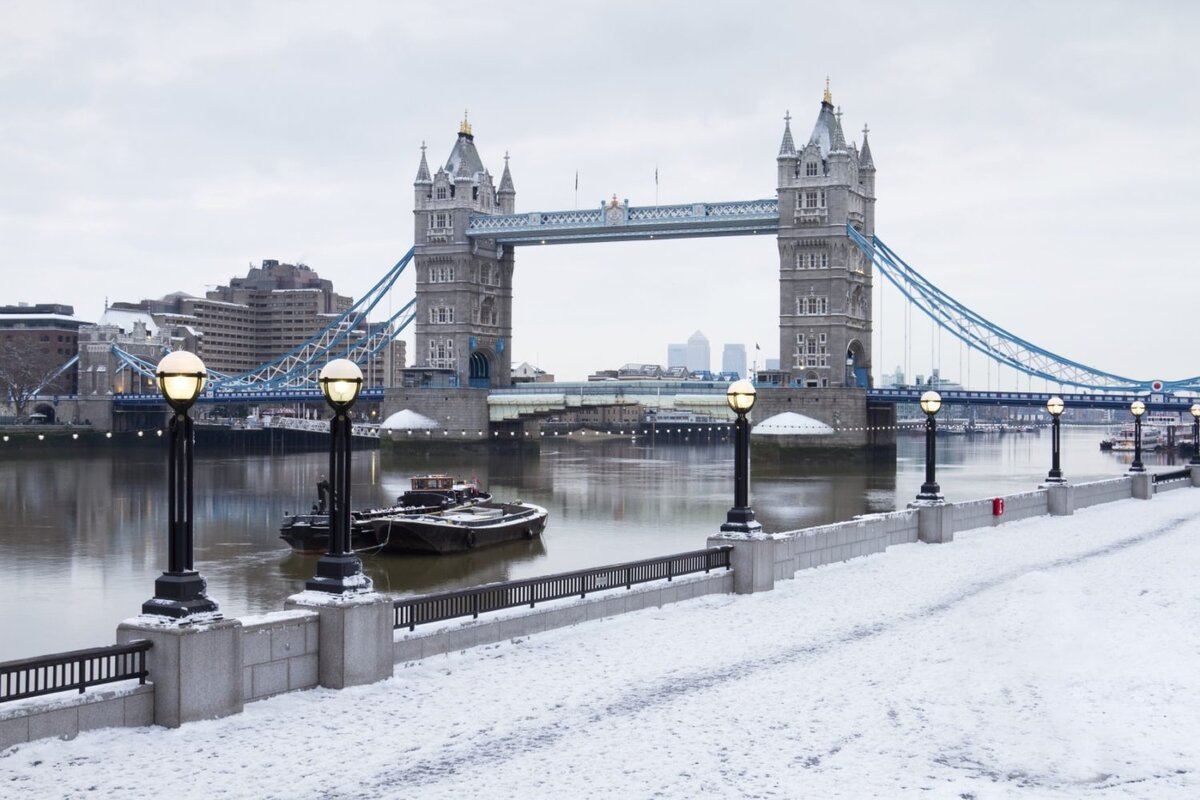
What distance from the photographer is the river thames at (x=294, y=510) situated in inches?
1235

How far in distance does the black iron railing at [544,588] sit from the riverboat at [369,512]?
1344 centimetres

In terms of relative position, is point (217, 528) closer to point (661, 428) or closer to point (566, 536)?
point (566, 536)

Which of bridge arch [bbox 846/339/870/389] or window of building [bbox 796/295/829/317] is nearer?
window of building [bbox 796/295/829/317]

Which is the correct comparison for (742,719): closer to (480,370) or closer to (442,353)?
(442,353)

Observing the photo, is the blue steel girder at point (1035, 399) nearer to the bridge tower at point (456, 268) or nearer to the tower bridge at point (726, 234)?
the tower bridge at point (726, 234)

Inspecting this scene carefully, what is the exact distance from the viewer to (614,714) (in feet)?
44.4

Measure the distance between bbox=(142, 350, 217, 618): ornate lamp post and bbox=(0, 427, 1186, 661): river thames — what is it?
12.3 m

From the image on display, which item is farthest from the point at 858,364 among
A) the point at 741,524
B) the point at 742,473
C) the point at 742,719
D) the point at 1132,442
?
the point at 742,719

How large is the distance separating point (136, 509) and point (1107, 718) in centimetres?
4759

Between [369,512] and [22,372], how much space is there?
10724 centimetres

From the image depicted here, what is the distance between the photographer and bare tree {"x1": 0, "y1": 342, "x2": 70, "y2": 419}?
13138 centimetres

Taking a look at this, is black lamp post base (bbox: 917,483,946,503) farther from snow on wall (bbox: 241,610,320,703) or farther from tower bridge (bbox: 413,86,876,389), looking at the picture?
tower bridge (bbox: 413,86,876,389)

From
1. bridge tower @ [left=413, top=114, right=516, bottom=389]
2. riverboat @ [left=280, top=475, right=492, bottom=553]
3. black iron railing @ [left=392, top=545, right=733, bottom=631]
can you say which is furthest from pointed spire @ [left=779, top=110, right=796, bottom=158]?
black iron railing @ [left=392, top=545, right=733, bottom=631]

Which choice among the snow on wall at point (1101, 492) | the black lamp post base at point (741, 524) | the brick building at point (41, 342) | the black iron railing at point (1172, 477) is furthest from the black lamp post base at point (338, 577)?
the brick building at point (41, 342)
